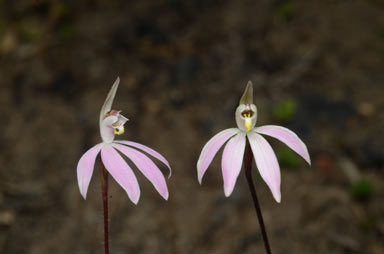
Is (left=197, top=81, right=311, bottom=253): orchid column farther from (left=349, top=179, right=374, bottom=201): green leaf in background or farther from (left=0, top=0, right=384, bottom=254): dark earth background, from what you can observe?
(left=349, top=179, right=374, bottom=201): green leaf in background

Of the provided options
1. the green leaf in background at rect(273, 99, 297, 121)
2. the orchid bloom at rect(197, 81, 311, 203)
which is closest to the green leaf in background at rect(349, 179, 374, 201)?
the green leaf in background at rect(273, 99, 297, 121)

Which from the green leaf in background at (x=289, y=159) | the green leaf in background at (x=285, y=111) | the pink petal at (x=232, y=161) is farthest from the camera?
the green leaf in background at (x=285, y=111)

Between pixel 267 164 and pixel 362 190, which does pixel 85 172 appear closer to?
pixel 267 164

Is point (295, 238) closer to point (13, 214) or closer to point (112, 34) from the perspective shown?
point (13, 214)

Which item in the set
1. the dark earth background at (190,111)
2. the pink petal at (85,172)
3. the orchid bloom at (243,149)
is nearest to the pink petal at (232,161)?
the orchid bloom at (243,149)

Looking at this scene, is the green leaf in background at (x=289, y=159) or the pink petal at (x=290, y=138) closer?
the pink petal at (x=290, y=138)

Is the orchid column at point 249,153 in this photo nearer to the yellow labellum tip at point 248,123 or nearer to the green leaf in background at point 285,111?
the yellow labellum tip at point 248,123

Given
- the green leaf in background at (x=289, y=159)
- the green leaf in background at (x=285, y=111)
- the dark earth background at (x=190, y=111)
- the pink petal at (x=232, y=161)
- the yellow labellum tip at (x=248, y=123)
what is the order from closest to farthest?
1. the pink petal at (x=232, y=161)
2. the yellow labellum tip at (x=248, y=123)
3. the dark earth background at (x=190, y=111)
4. the green leaf in background at (x=289, y=159)
5. the green leaf in background at (x=285, y=111)
